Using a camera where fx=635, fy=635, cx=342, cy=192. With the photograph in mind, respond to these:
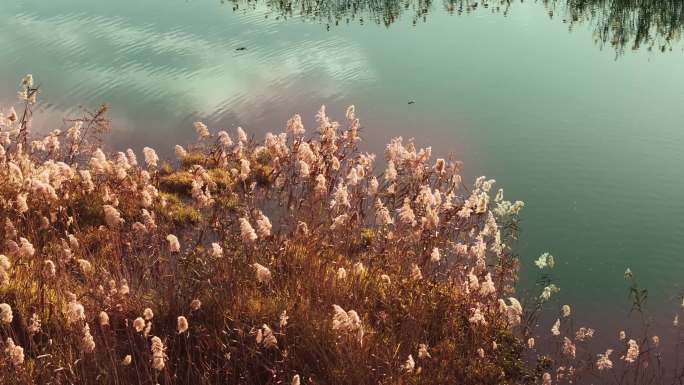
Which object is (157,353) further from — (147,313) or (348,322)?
(348,322)

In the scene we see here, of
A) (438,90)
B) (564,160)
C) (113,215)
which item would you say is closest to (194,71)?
(438,90)

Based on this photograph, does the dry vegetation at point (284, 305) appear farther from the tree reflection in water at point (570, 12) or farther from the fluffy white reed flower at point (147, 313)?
the tree reflection in water at point (570, 12)

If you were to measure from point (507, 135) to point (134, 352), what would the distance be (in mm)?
9340

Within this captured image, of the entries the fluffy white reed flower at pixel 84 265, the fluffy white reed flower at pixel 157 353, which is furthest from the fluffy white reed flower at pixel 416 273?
the fluffy white reed flower at pixel 84 265

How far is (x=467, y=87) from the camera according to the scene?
1545 cm

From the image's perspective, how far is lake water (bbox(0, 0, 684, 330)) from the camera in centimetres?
953

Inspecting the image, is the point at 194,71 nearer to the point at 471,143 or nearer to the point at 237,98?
the point at 237,98

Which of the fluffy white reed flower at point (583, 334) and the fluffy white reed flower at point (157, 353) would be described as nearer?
the fluffy white reed flower at point (157, 353)

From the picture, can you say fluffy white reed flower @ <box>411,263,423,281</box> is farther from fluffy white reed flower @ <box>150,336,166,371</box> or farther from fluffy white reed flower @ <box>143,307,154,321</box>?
fluffy white reed flower @ <box>150,336,166,371</box>

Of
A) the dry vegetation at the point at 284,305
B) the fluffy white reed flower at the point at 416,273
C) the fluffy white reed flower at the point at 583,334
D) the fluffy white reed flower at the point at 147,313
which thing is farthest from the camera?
the fluffy white reed flower at the point at 583,334

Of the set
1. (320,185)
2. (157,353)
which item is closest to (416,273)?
(320,185)

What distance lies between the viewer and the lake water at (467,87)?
9.53 m

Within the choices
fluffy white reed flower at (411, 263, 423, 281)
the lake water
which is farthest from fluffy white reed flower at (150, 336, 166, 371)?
the lake water

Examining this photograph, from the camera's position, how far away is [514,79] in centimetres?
1595
